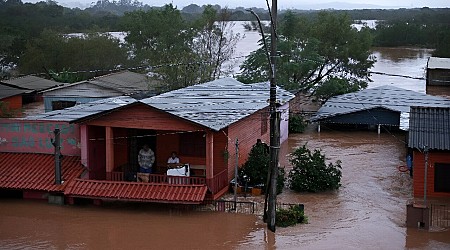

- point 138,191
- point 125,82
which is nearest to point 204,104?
point 138,191

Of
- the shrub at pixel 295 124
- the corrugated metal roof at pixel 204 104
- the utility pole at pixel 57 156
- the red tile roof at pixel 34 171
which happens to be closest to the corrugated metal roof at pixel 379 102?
the shrub at pixel 295 124

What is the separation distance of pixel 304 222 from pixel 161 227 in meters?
3.91

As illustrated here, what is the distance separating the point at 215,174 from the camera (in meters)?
20.0

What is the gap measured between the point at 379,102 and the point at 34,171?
64.2 feet

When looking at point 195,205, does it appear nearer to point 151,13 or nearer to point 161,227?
point 161,227

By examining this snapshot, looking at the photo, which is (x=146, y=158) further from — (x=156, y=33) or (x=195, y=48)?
(x=156, y=33)

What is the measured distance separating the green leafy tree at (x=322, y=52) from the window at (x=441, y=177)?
22.2 m

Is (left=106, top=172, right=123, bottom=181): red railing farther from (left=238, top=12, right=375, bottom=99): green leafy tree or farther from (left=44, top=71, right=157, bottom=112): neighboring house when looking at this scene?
(left=238, top=12, right=375, bottom=99): green leafy tree

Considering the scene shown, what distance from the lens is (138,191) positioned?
18734 mm

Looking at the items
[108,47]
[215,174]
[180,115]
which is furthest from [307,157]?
[108,47]

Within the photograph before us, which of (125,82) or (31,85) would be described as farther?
(31,85)

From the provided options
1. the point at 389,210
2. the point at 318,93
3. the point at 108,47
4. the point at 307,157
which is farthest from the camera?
the point at 108,47

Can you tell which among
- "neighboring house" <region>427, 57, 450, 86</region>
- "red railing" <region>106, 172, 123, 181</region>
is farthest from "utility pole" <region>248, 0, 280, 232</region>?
"neighboring house" <region>427, 57, 450, 86</region>

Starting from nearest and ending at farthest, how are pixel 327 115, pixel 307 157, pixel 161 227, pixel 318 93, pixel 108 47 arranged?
pixel 161 227 < pixel 307 157 < pixel 327 115 < pixel 318 93 < pixel 108 47
